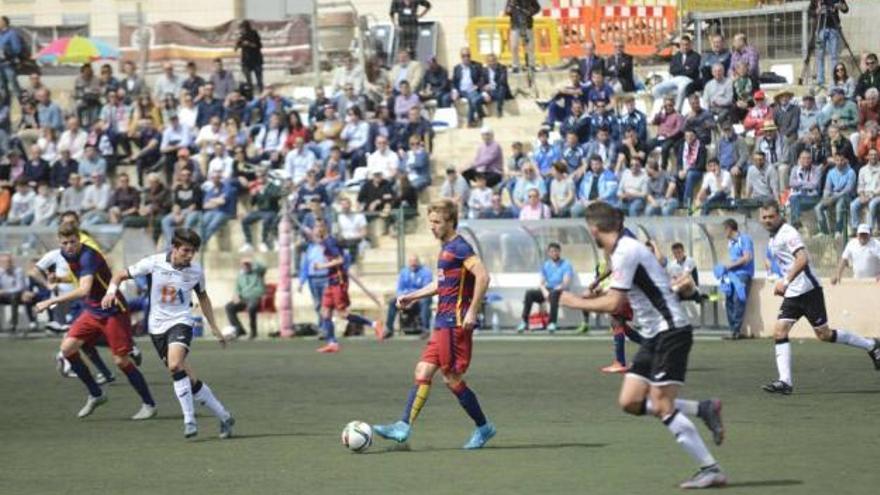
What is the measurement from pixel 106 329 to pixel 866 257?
13017mm

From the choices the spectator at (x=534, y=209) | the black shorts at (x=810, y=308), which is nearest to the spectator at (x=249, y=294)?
the spectator at (x=534, y=209)

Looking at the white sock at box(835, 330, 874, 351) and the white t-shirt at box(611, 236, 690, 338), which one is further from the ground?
the white t-shirt at box(611, 236, 690, 338)

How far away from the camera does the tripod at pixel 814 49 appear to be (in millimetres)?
32156

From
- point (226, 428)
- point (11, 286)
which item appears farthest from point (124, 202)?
point (226, 428)

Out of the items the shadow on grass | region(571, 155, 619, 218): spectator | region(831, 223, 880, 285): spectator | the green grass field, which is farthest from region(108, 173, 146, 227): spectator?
the shadow on grass

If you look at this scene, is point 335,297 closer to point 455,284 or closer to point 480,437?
point 455,284

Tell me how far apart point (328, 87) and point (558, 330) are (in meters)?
10.5

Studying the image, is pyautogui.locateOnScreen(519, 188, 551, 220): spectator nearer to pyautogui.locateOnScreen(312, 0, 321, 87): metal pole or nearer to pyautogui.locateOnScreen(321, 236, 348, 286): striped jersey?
pyautogui.locateOnScreen(321, 236, 348, 286): striped jersey

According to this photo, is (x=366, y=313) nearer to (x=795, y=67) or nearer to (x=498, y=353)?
(x=498, y=353)

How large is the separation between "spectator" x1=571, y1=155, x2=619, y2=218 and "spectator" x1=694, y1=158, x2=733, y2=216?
4.79 ft

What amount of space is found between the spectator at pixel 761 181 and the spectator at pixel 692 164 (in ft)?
3.32

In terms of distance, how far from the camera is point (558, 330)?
1183 inches

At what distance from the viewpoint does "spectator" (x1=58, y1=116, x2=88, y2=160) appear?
36.1 m

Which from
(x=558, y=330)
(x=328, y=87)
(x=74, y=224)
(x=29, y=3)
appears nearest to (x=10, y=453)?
(x=74, y=224)
